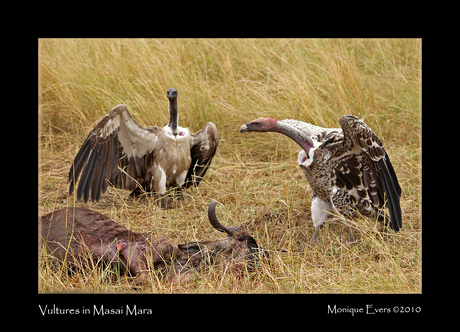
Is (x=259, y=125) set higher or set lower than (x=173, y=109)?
lower

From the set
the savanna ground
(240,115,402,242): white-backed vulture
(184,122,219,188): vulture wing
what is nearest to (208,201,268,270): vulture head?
the savanna ground

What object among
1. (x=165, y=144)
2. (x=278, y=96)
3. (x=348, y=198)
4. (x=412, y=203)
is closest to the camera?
(x=348, y=198)

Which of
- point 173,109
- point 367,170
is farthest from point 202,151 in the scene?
point 367,170

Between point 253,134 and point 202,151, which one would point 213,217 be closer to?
point 202,151

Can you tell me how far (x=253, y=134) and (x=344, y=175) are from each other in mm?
2097

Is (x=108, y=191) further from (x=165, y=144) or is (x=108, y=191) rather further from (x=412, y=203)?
(x=412, y=203)

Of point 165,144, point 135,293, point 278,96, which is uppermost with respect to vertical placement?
point 278,96

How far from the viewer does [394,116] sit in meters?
6.91

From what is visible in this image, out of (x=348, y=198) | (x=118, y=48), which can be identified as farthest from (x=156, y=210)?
(x=118, y=48)

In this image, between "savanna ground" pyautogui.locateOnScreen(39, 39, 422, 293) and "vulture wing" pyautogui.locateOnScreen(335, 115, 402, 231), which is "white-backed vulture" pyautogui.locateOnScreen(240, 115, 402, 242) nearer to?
"vulture wing" pyautogui.locateOnScreen(335, 115, 402, 231)

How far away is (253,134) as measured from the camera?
6578 millimetres

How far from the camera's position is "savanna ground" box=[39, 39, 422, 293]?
13.2 ft

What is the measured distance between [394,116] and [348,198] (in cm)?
264

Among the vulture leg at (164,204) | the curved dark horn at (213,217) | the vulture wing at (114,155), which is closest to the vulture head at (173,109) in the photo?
the vulture wing at (114,155)
